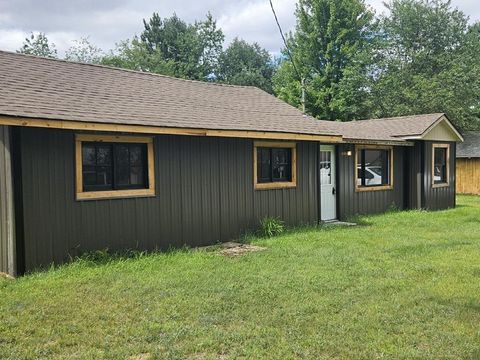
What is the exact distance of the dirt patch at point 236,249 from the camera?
7.86 meters

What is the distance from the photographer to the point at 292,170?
10398mm

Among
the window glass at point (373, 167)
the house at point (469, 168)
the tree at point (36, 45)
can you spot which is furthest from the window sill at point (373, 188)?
the tree at point (36, 45)

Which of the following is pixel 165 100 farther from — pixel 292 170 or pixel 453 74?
pixel 453 74

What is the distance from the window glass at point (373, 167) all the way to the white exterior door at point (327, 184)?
3.69 ft

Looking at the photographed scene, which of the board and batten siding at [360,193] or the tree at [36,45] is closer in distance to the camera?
the board and batten siding at [360,193]

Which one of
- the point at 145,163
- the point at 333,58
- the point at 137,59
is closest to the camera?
the point at 145,163

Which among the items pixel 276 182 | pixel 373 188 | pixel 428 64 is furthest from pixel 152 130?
pixel 428 64

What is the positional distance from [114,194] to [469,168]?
70.2ft

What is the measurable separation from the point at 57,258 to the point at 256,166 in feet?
14.9

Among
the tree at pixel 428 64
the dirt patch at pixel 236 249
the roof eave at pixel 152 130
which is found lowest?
the dirt patch at pixel 236 249

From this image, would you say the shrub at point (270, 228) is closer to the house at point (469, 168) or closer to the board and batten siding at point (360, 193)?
the board and batten siding at point (360, 193)

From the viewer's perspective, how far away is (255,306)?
4.84 m

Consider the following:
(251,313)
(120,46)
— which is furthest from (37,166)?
(120,46)

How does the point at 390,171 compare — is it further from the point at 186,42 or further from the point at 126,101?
the point at 186,42
